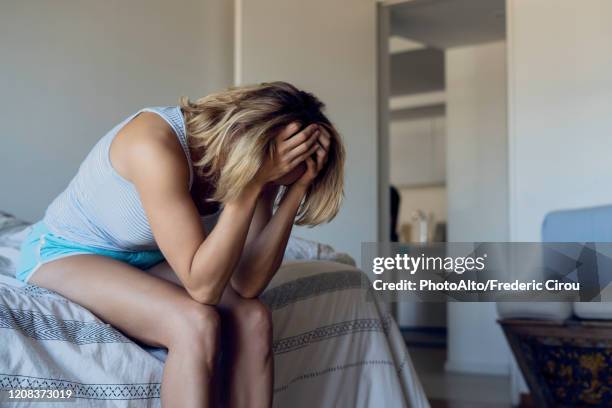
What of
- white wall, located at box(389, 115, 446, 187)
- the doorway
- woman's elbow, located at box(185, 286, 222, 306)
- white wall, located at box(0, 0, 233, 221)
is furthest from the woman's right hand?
white wall, located at box(389, 115, 446, 187)

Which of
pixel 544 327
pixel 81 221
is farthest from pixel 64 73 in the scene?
pixel 544 327

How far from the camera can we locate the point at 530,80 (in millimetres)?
3607

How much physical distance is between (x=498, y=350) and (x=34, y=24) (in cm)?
307

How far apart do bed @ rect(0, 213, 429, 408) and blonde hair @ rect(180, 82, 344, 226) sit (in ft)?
1.15

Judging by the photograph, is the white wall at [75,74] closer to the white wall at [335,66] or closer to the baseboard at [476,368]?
the white wall at [335,66]

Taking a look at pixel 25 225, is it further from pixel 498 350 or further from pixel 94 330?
pixel 498 350

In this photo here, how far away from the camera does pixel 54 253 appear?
158 cm

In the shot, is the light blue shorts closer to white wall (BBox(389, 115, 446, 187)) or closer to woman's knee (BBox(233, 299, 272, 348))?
woman's knee (BBox(233, 299, 272, 348))

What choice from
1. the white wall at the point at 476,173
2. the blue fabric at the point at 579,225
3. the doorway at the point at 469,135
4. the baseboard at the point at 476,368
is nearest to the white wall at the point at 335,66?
the doorway at the point at 469,135

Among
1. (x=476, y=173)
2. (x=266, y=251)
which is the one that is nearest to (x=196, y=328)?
(x=266, y=251)

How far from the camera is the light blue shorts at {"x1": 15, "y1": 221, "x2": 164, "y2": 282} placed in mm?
1573

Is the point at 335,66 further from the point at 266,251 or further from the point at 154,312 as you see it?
the point at 154,312

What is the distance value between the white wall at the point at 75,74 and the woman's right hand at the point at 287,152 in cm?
151

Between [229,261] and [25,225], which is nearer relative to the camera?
[229,261]
